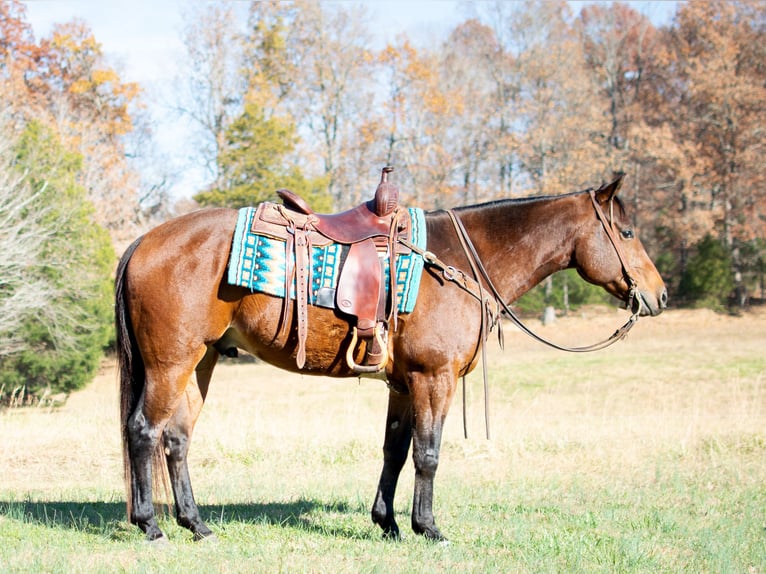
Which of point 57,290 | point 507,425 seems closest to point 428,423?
point 507,425

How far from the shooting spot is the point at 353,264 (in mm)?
4754

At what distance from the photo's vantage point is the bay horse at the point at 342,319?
4.73 metres

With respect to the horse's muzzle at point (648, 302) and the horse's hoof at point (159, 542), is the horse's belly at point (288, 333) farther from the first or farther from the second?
the horse's muzzle at point (648, 302)

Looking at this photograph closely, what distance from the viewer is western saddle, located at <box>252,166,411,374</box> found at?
471cm

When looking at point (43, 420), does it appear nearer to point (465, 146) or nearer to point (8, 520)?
point (8, 520)

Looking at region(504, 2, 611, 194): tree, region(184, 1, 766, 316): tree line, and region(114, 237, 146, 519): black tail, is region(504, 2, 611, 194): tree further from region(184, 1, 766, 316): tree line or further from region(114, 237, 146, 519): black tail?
region(114, 237, 146, 519): black tail

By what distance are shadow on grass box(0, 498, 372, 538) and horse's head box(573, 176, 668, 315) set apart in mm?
2426

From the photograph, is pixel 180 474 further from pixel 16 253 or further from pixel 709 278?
pixel 709 278

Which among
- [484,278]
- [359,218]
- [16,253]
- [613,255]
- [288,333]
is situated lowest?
Answer: [288,333]

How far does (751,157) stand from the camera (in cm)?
3253

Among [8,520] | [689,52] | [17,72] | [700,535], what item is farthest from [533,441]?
[689,52]

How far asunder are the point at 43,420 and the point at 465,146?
27193 mm

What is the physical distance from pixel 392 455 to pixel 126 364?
187 cm

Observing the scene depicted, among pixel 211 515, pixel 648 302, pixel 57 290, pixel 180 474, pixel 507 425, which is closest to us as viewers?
pixel 180 474
